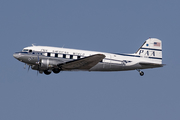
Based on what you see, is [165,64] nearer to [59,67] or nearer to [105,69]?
[105,69]

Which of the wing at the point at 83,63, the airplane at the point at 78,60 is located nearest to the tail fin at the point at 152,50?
the airplane at the point at 78,60

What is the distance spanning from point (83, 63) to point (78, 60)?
3.38ft

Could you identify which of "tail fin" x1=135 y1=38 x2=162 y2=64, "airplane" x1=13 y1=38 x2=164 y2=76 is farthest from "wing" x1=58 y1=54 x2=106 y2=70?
"tail fin" x1=135 y1=38 x2=162 y2=64

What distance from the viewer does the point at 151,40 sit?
109 ft

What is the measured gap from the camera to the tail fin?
32312mm

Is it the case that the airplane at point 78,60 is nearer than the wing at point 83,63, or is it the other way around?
the wing at point 83,63

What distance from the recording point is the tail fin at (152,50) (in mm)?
32312

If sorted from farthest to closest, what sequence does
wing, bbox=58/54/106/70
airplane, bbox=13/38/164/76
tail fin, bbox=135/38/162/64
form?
1. tail fin, bbox=135/38/162/64
2. airplane, bbox=13/38/164/76
3. wing, bbox=58/54/106/70

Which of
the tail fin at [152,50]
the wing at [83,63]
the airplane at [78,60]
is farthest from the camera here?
the tail fin at [152,50]

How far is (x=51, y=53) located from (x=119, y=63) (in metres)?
6.79

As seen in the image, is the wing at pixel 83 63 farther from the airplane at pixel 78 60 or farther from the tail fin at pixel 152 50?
the tail fin at pixel 152 50

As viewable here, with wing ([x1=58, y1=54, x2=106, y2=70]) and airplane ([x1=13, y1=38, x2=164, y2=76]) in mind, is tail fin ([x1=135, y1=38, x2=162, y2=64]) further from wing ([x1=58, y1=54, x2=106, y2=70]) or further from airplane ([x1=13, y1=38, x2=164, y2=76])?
wing ([x1=58, y1=54, x2=106, y2=70])

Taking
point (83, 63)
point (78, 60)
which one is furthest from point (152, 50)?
point (78, 60)

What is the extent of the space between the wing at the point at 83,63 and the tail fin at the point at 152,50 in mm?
5771
